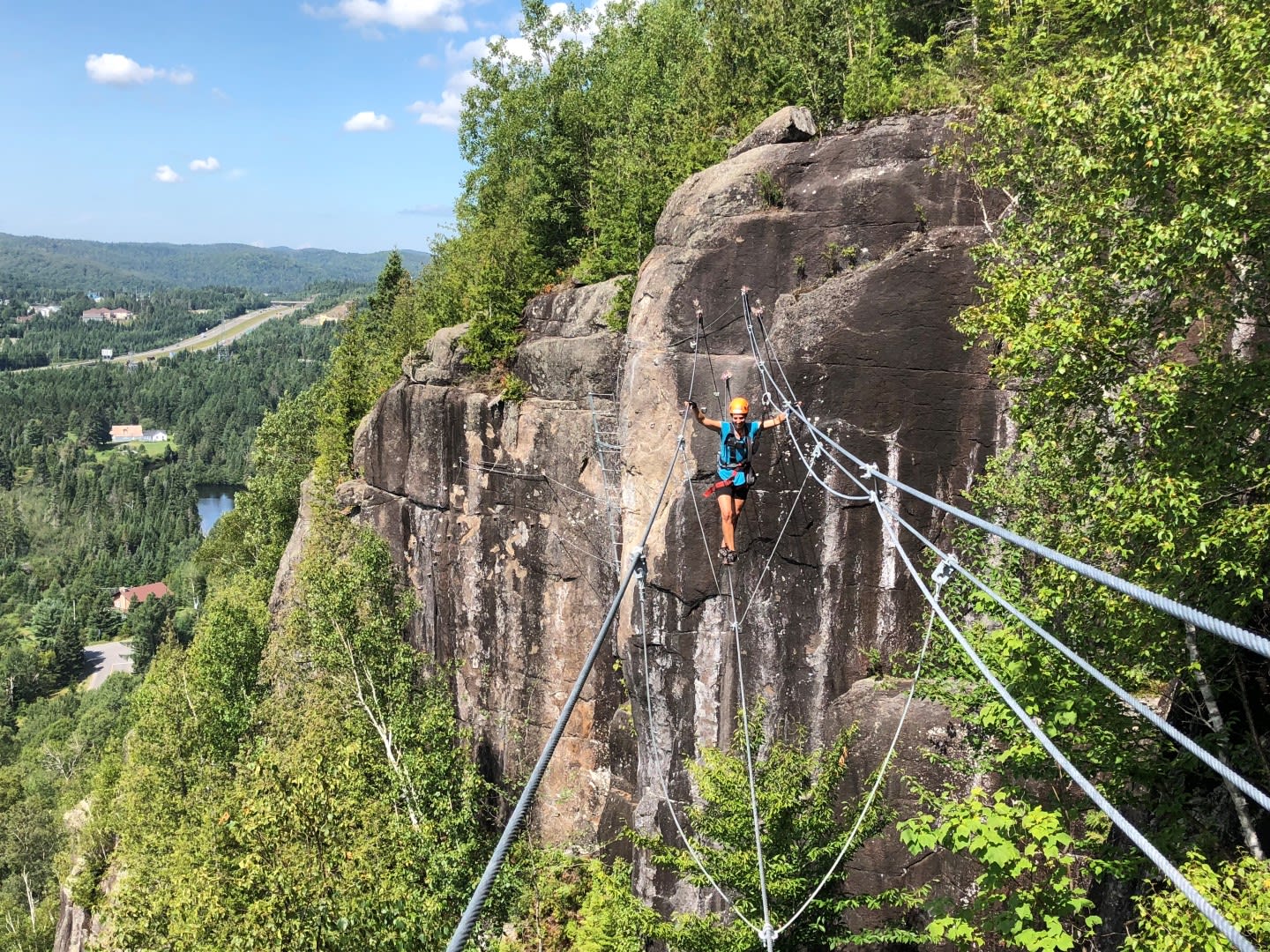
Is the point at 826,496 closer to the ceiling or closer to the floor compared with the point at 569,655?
closer to the ceiling

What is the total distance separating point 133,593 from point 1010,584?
432ft

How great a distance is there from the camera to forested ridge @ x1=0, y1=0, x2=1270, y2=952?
6609mm

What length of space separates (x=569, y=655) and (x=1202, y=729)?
14.7 metres

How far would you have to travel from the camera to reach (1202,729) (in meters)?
9.20

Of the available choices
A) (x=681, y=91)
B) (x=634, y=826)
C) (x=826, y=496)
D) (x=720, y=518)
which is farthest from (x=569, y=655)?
(x=681, y=91)

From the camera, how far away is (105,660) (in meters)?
101

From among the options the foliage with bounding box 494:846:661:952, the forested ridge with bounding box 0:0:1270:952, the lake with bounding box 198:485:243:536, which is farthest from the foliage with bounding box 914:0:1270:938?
the lake with bounding box 198:485:243:536

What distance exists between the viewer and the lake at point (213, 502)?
15675 centimetres

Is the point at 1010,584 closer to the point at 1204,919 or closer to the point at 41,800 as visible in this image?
the point at 1204,919

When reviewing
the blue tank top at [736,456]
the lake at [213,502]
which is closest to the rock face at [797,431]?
the blue tank top at [736,456]

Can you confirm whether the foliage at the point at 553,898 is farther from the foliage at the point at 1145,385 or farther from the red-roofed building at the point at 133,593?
the red-roofed building at the point at 133,593

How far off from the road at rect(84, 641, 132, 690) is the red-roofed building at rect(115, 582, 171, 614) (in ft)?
25.7

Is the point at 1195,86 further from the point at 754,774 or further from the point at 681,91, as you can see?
the point at 681,91

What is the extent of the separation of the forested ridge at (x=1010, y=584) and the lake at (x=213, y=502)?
14600cm
